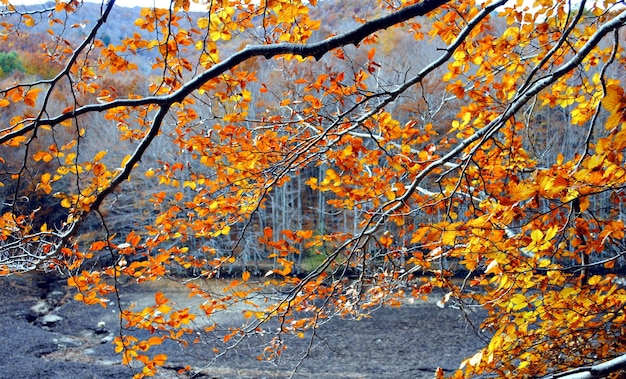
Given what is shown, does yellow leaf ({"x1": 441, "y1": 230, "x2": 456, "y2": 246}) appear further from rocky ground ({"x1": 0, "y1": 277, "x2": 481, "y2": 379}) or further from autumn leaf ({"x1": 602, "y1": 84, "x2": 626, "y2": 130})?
rocky ground ({"x1": 0, "y1": 277, "x2": 481, "y2": 379})

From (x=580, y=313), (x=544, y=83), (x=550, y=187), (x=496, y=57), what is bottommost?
(x=580, y=313)

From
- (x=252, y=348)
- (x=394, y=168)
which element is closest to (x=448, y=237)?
(x=394, y=168)

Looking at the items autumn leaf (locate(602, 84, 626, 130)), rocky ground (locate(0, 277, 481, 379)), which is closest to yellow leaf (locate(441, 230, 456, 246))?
autumn leaf (locate(602, 84, 626, 130))

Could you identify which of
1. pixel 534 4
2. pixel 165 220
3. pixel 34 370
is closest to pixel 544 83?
pixel 534 4

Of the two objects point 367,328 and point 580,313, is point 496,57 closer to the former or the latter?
point 580,313

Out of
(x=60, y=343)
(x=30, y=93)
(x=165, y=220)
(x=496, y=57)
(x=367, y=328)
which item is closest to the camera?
(x=30, y=93)

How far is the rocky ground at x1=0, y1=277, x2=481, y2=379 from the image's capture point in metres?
7.45

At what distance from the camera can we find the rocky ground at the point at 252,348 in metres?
7.45

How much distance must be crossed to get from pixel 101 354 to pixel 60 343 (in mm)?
1139

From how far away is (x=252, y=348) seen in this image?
816 centimetres

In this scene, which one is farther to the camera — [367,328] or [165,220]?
[367,328]

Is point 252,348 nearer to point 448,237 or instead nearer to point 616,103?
point 448,237

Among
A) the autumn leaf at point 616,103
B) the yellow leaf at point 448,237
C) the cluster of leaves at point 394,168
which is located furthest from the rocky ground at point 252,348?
the autumn leaf at point 616,103

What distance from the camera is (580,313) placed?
2.21 m
